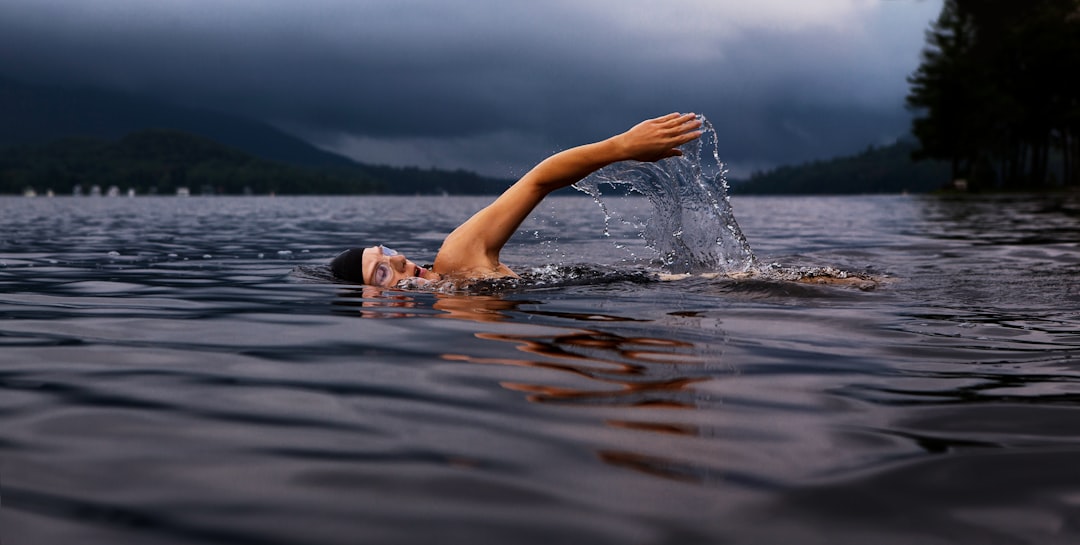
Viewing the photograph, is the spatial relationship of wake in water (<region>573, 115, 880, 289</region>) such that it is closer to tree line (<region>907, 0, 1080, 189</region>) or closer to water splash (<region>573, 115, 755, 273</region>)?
water splash (<region>573, 115, 755, 273</region>)

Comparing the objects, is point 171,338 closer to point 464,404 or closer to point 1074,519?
point 464,404

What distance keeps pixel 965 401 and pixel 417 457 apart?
2.22m

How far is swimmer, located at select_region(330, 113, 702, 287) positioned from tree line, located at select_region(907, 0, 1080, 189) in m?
59.2

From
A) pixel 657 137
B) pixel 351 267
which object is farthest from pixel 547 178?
pixel 351 267

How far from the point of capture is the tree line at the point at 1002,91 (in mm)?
61000

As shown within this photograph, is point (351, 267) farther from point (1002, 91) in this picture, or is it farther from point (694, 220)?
point (1002, 91)

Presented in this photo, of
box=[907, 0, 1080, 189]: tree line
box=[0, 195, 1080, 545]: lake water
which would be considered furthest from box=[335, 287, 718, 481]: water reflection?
box=[907, 0, 1080, 189]: tree line

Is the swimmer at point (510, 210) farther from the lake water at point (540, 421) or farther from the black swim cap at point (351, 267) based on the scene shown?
the lake water at point (540, 421)

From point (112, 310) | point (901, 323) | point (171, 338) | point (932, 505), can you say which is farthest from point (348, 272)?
point (932, 505)

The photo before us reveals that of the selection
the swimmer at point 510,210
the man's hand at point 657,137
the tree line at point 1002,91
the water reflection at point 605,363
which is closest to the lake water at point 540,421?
the water reflection at point 605,363

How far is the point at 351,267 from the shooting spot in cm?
819

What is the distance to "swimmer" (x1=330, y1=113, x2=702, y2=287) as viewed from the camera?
6.62m

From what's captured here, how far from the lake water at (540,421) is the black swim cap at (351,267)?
1.33 meters

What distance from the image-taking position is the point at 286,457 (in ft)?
8.93
